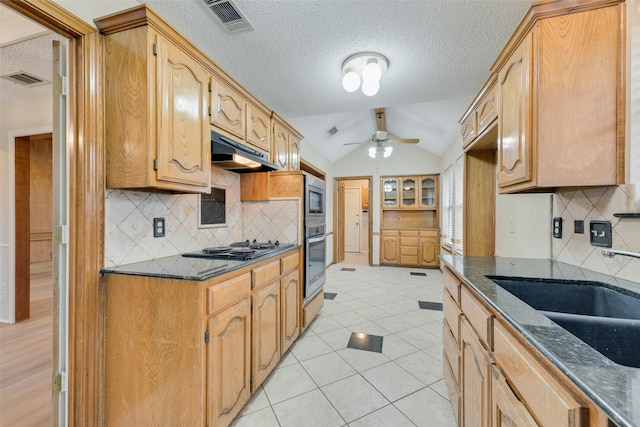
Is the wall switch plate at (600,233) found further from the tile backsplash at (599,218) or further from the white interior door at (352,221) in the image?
the white interior door at (352,221)

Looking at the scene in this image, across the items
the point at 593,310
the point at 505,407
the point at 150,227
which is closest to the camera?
the point at 505,407

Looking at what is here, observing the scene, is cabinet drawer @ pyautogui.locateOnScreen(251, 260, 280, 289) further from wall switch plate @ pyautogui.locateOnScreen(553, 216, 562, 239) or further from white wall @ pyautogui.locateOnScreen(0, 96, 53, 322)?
white wall @ pyautogui.locateOnScreen(0, 96, 53, 322)

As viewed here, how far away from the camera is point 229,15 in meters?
1.50

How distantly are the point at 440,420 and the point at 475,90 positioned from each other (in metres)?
2.53

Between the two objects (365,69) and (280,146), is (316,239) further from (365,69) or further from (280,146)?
(365,69)

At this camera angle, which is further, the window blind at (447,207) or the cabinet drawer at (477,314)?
the window blind at (447,207)

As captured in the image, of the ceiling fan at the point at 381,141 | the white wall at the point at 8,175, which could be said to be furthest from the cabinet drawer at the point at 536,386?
the white wall at the point at 8,175

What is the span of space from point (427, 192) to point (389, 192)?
789 mm

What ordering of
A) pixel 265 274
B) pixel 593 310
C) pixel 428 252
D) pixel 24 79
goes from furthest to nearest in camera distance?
pixel 428 252 → pixel 24 79 → pixel 265 274 → pixel 593 310

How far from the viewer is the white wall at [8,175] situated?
8.87ft

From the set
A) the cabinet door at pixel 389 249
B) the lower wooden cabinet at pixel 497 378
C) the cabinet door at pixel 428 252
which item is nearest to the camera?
the lower wooden cabinet at pixel 497 378

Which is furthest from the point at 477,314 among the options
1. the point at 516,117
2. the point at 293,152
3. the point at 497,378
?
the point at 293,152

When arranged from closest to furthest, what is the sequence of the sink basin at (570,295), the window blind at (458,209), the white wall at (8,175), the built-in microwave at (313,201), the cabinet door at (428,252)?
the sink basin at (570,295), the built-in microwave at (313,201), the white wall at (8,175), the window blind at (458,209), the cabinet door at (428,252)

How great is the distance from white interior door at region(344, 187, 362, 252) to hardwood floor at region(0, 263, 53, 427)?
6.19 meters
